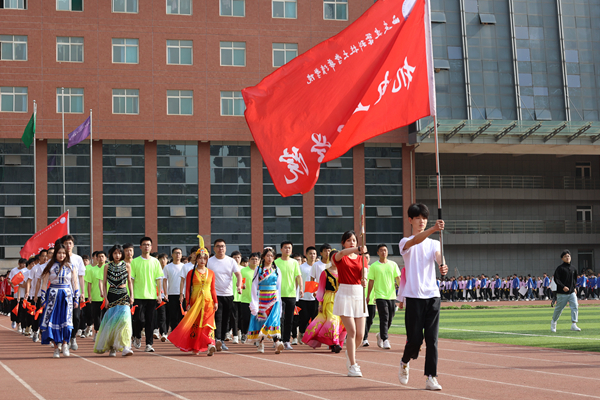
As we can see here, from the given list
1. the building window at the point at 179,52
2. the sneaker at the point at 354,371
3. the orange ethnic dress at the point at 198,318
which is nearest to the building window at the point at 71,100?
the building window at the point at 179,52

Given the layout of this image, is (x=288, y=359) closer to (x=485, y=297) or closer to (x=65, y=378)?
(x=65, y=378)

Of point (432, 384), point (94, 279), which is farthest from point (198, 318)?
point (432, 384)

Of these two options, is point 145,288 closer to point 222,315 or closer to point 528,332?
point 222,315

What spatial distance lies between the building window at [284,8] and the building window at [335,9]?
1.88m

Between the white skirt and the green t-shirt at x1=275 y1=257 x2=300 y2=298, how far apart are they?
4.91 meters

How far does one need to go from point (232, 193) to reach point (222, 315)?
32717mm

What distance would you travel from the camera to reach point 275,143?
10797mm

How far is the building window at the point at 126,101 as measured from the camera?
153 ft

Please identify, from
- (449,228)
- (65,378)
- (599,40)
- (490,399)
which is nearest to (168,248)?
(449,228)

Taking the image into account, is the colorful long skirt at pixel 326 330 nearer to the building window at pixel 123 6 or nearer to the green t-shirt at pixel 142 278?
the green t-shirt at pixel 142 278

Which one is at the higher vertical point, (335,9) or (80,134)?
(335,9)

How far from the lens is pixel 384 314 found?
51.6ft

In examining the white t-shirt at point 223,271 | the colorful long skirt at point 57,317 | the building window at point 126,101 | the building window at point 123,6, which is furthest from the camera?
the building window at point 123,6

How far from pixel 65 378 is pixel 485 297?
42756mm
